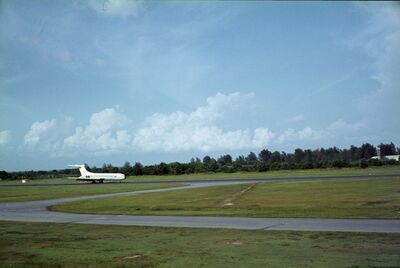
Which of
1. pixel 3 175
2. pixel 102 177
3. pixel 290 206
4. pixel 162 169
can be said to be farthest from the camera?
pixel 3 175

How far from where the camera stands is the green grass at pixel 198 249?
1126 cm

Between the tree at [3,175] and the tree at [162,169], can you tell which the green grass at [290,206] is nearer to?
the tree at [162,169]

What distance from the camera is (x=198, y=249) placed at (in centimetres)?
1343

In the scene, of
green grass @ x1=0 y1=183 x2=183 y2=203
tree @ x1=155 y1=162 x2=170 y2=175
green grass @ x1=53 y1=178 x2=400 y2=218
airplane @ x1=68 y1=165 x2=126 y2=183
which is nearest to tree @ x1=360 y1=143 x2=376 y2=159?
tree @ x1=155 y1=162 x2=170 y2=175

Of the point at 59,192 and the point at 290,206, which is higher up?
the point at 290,206

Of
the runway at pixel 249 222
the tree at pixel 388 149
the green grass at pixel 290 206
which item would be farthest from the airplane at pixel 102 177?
the tree at pixel 388 149

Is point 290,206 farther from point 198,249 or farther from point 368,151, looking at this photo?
point 368,151

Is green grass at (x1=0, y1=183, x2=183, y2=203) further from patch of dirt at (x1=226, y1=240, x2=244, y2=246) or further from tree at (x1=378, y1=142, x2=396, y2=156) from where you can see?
tree at (x1=378, y1=142, x2=396, y2=156)

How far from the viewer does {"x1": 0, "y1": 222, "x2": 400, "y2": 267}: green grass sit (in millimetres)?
11258

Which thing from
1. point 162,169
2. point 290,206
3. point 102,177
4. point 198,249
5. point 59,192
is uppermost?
point 162,169

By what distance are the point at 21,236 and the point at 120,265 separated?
27.7 ft

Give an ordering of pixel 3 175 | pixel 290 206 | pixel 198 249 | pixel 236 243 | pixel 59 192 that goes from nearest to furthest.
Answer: pixel 198 249 < pixel 236 243 < pixel 290 206 < pixel 59 192 < pixel 3 175

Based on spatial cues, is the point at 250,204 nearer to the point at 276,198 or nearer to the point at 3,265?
the point at 276,198

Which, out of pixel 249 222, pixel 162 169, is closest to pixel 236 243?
pixel 249 222
